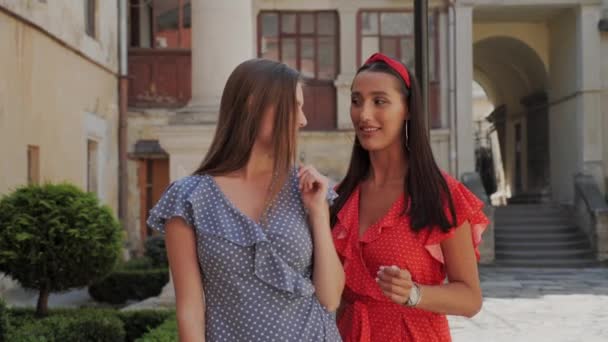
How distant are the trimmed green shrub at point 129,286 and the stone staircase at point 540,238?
8.15 m

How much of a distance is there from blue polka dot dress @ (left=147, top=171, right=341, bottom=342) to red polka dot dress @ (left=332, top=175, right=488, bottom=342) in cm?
33

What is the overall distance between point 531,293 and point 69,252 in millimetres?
7417

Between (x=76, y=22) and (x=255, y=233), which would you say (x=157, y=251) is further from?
(x=255, y=233)

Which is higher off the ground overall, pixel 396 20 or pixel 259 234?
pixel 396 20

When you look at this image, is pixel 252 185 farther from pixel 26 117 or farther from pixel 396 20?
pixel 396 20

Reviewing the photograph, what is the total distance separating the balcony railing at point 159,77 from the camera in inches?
859

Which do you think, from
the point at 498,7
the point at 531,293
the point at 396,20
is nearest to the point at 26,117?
the point at 531,293

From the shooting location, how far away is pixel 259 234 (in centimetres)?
276

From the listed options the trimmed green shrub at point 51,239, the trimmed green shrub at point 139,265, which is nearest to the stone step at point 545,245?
the trimmed green shrub at point 139,265

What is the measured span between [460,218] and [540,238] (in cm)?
1924

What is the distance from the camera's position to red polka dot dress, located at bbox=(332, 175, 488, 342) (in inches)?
122

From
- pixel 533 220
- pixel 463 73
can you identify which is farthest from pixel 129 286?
pixel 533 220

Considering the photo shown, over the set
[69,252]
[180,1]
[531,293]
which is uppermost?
[180,1]

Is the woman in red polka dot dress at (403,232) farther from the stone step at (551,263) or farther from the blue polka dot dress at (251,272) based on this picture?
the stone step at (551,263)
